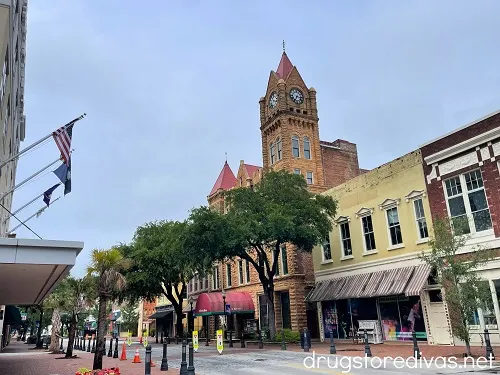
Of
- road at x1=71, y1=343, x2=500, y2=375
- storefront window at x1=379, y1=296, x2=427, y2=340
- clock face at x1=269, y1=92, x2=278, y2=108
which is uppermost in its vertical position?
clock face at x1=269, y1=92, x2=278, y2=108

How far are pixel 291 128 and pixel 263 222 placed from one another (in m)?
15.1

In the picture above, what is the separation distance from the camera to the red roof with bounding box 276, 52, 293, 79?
42906 mm

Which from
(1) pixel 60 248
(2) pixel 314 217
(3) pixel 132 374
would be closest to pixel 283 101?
(2) pixel 314 217

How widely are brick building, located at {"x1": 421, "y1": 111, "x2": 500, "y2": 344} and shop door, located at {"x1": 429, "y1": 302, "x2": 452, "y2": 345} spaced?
49 mm

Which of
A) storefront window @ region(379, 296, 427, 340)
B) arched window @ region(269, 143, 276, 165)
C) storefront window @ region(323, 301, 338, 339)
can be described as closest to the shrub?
storefront window @ region(323, 301, 338, 339)

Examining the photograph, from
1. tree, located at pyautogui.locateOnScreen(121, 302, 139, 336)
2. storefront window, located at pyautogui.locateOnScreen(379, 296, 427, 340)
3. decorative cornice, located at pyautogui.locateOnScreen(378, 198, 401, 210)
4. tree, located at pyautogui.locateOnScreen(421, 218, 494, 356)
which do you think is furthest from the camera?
tree, located at pyautogui.locateOnScreen(121, 302, 139, 336)

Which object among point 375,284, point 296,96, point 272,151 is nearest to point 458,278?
point 375,284

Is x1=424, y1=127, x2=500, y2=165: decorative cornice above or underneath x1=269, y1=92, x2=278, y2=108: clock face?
underneath

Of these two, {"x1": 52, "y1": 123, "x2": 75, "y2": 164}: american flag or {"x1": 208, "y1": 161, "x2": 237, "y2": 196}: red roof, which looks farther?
{"x1": 208, "y1": 161, "x2": 237, "y2": 196}: red roof

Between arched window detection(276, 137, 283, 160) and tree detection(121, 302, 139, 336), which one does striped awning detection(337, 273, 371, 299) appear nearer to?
arched window detection(276, 137, 283, 160)

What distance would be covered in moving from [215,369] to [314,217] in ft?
43.2

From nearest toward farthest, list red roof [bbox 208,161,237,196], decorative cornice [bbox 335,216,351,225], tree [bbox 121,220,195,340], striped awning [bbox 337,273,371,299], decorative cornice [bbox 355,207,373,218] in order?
striped awning [bbox 337,273,371,299] < decorative cornice [bbox 355,207,373,218] < decorative cornice [bbox 335,216,351,225] < tree [bbox 121,220,195,340] < red roof [bbox 208,161,237,196]

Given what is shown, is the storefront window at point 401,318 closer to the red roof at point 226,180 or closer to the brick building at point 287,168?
the brick building at point 287,168

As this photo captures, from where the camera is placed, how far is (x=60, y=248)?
9812 millimetres
